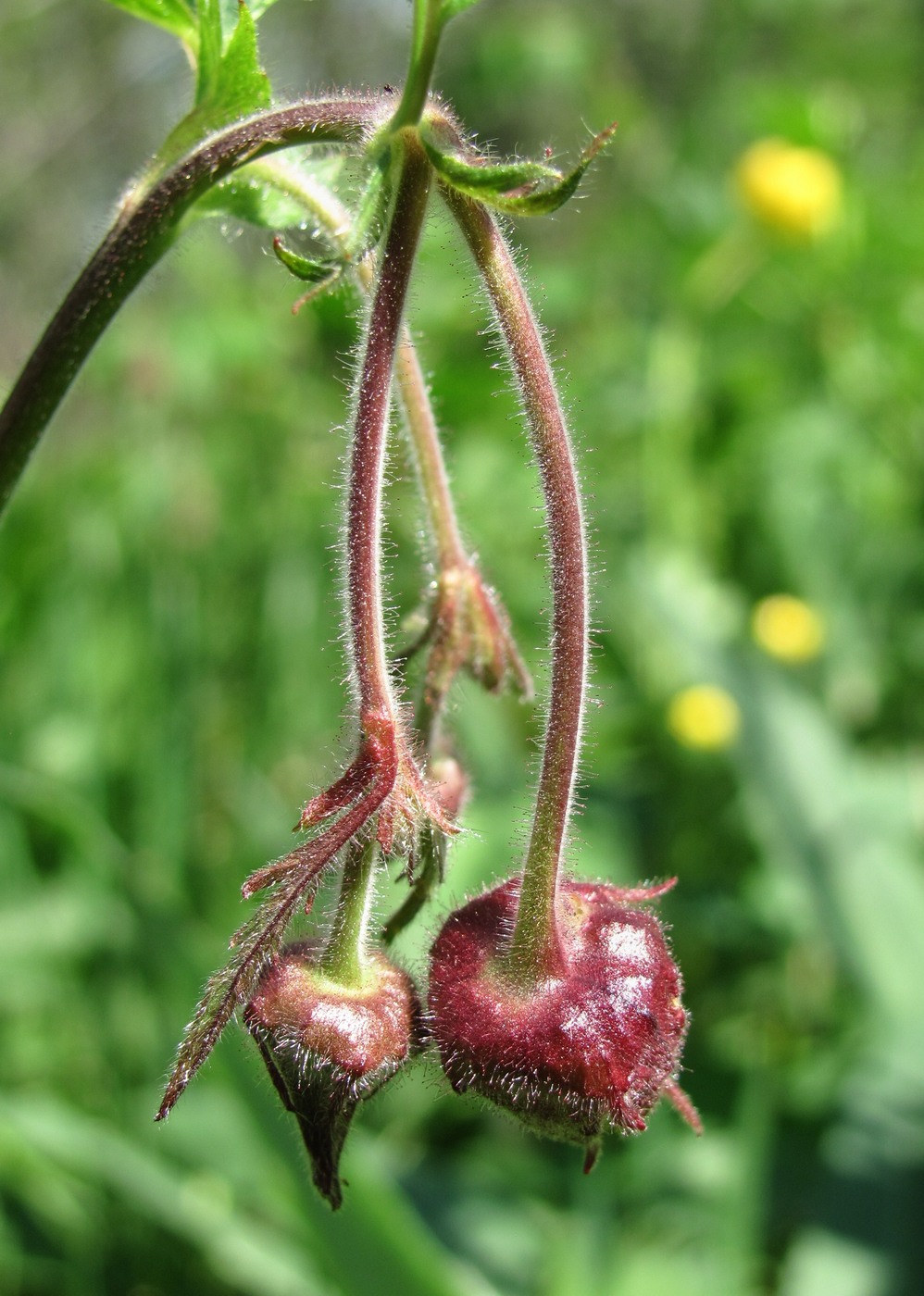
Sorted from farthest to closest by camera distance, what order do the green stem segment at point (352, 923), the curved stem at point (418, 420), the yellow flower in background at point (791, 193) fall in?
1. the yellow flower in background at point (791, 193)
2. the curved stem at point (418, 420)
3. the green stem segment at point (352, 923)

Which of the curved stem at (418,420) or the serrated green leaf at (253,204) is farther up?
the serrated green leaf at (253,204)

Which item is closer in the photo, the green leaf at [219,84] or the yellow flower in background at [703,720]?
the green leaf at [219,84]

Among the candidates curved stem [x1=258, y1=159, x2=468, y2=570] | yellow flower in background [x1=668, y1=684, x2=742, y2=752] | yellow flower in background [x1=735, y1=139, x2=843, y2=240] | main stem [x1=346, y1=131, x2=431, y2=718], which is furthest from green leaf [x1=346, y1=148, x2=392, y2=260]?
yellow flower in background [x1=735, y1=139, x2=843, y2=240]

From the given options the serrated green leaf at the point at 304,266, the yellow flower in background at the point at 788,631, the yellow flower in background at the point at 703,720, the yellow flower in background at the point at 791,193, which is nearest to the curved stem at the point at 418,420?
the serrated green leaf at the point at 304,266

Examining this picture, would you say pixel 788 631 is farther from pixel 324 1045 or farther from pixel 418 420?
pixel 324 1045

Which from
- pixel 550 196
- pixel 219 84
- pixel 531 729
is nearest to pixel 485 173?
pixel 550 196

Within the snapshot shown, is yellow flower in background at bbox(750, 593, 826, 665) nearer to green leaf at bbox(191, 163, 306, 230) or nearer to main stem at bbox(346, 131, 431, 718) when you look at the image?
green leaf at bbox(191, 163, 306, 230)

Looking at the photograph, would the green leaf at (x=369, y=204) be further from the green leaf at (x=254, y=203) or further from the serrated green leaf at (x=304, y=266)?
the green leaf at (x=254, y=203)
